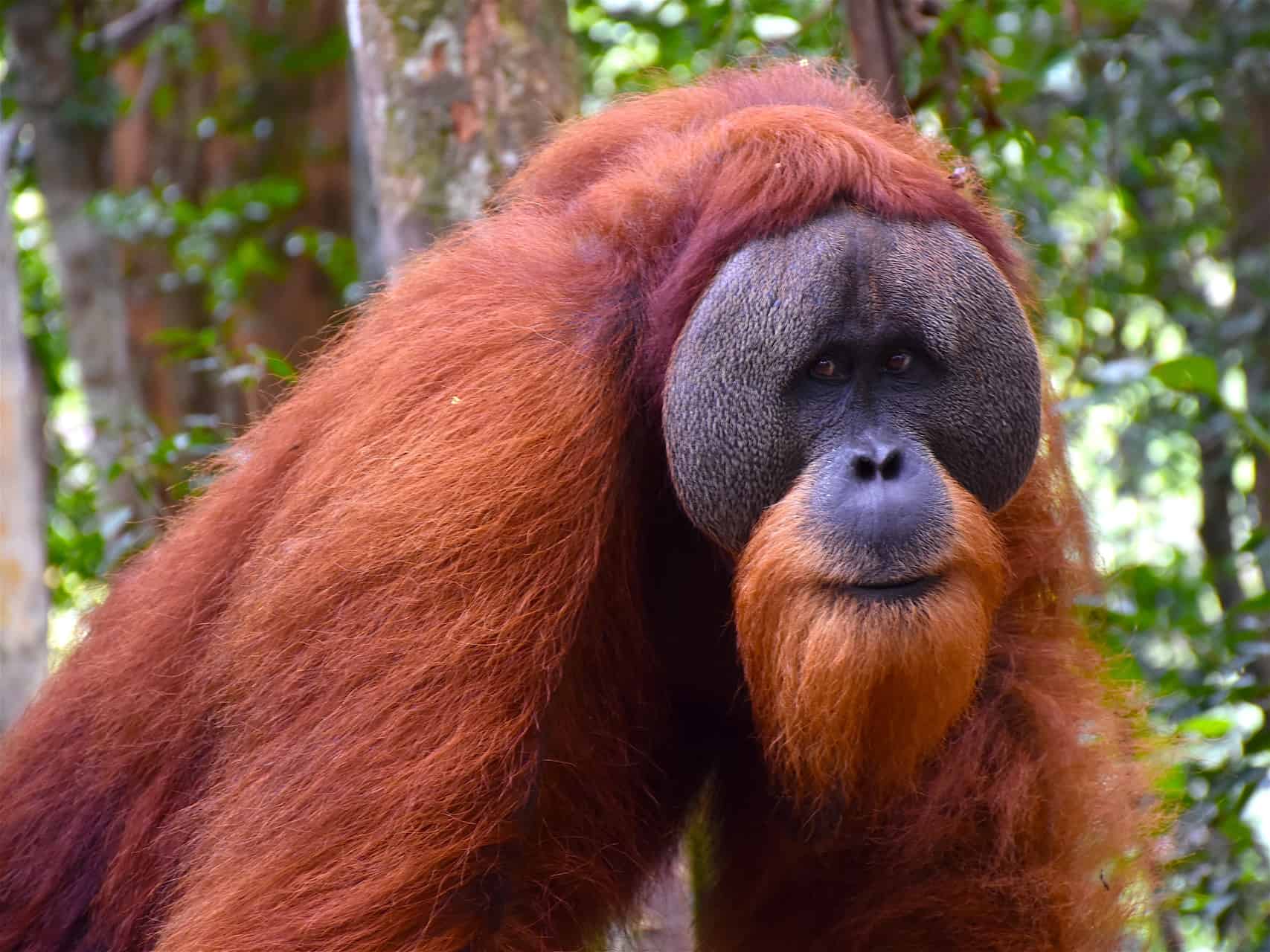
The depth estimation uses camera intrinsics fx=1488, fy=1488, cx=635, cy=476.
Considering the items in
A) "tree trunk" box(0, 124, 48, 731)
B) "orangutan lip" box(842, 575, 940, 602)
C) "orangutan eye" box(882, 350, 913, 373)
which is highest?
"orangutan eye" box(882, 350, 913, 373)

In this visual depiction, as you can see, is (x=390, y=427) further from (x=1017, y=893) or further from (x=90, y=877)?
(x=1017, y=893)

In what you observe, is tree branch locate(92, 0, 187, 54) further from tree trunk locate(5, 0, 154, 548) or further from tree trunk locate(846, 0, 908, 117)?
tree trunk locate(846, 0, 908, 117)

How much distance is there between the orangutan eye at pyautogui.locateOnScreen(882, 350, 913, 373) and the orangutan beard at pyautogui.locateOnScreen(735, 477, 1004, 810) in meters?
0.19

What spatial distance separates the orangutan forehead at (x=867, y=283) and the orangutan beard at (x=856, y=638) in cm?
25

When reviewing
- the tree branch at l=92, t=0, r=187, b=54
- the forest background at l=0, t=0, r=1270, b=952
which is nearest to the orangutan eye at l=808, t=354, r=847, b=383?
the forest background at l=0, t=0, r=1270, b=952

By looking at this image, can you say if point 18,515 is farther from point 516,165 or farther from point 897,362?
point 897,362

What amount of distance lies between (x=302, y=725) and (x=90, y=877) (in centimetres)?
80

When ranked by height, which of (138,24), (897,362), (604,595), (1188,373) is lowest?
(1188,373)

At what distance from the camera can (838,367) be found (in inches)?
91.4

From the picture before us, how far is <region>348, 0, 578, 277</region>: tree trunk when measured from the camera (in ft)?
11.1

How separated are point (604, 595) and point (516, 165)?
1.30m

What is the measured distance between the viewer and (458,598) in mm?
2266

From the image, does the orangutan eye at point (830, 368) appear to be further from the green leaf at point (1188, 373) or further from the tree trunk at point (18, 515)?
the tree trunk at point (18, 515)

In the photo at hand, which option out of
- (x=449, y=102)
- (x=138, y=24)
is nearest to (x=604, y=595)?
(x=449, y=102)
